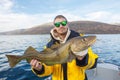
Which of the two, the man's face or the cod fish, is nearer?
the cod fish

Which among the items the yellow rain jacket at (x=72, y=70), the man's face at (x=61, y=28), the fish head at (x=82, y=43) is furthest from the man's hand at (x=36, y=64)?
the fish head at (x=82, y=43)

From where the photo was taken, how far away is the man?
4.62 metres

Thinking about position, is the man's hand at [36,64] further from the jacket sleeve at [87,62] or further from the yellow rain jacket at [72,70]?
the jacket sleeve at [87,62]

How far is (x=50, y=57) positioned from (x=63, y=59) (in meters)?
0.38

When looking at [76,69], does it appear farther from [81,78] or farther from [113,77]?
[113,77]

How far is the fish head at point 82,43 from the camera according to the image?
3.74 meters

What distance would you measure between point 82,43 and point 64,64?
120 centimetres

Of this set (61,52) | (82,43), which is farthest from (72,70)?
(82,43)

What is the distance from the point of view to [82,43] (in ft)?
12.4

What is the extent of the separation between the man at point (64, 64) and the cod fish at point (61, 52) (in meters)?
0.16

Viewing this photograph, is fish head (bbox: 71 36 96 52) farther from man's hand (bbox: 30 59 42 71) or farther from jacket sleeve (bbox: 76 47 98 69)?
man's hand (bbox: 30 59 42 71)

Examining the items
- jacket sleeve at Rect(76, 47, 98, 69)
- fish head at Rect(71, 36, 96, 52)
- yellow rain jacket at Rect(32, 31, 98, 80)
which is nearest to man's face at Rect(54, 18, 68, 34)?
yellow rain jacket at Rect(32, 31, 98, 80)

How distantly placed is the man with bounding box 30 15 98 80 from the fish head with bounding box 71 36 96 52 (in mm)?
707

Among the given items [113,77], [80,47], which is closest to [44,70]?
[80,47]
